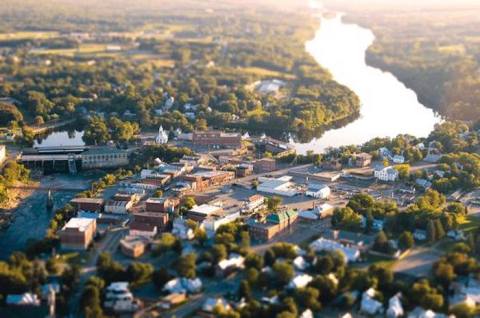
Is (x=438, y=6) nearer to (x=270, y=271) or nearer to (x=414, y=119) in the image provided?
(x=414, y=119)

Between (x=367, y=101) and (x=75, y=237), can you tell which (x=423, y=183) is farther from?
(x=367, y=101)

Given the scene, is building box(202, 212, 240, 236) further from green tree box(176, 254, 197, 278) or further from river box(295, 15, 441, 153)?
river box(295, 15, 441, 153)

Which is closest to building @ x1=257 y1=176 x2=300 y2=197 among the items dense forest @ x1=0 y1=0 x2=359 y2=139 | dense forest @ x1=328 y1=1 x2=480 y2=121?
dense forest @ x1=0 y1=0 x2=359 y2=139

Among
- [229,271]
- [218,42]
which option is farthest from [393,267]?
[218,42]

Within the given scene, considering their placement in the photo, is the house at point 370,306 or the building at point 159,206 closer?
the house at point 370,306

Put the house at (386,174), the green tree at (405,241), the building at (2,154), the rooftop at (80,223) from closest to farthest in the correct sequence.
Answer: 1. the green tree at (405,241)
2. the rooftop at (80,223)
3. the house at (386,174)
4. the building at (2,154)

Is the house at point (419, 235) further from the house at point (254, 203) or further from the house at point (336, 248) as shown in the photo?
the house at point (254, 203)

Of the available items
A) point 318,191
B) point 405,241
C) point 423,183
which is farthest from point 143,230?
point 423,183

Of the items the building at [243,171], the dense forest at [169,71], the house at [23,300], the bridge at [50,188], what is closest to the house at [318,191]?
the building at [243,171]
